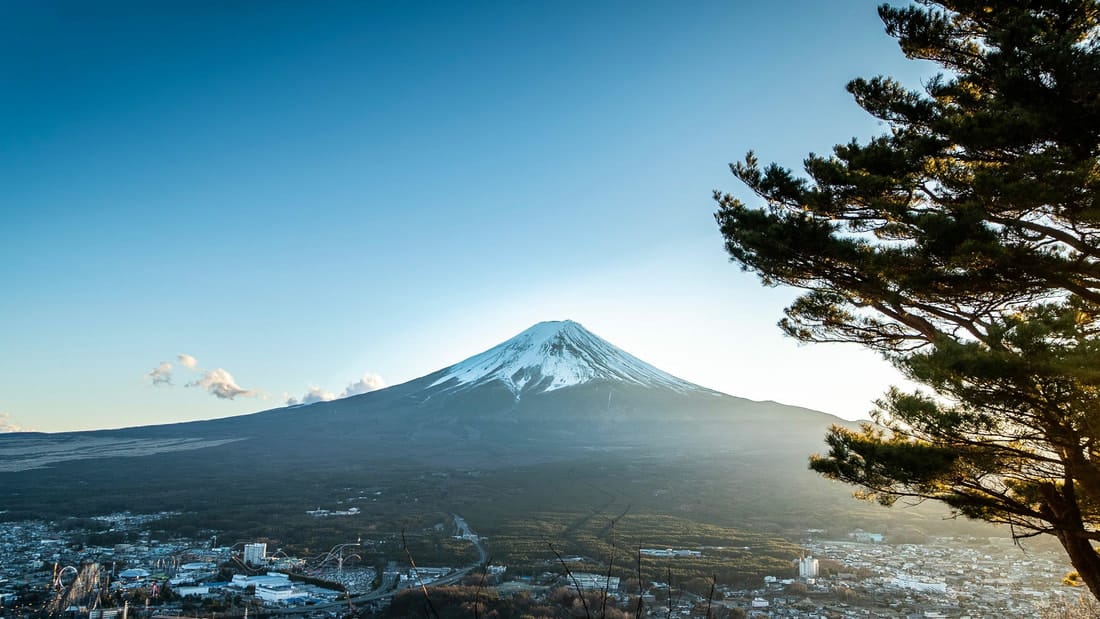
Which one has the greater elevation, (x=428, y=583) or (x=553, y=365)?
(x=553, y=365)

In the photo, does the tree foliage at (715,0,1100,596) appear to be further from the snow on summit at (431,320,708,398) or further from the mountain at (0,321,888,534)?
the snow on summit at (431,320,708,398)

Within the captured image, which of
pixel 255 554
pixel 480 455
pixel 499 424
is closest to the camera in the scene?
pixel 255 554

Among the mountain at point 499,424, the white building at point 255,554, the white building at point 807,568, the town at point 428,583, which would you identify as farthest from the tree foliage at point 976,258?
the mountain at point 499,424

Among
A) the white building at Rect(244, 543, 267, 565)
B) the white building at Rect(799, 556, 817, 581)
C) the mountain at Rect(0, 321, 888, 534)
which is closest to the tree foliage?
the mountain at Rect(0, 321, 888, 534)

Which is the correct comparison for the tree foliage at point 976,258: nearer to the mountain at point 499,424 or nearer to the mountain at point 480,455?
the mountain at point 480,455

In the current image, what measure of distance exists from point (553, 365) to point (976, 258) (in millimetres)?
132657

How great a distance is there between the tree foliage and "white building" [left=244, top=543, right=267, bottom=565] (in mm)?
26002

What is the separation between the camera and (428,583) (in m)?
23.1

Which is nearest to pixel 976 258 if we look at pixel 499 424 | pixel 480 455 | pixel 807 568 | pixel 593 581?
pixel 593 581

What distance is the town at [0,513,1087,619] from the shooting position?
19.0m

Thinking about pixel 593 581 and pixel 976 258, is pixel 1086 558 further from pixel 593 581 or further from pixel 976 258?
pixel 593 581

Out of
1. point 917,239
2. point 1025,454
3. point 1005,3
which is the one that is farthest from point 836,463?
point 1005,3

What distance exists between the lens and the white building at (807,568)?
24609mm

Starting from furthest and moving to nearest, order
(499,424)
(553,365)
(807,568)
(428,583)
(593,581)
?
(553,365), (499,424), (807,568), (428,583), (593,581)
